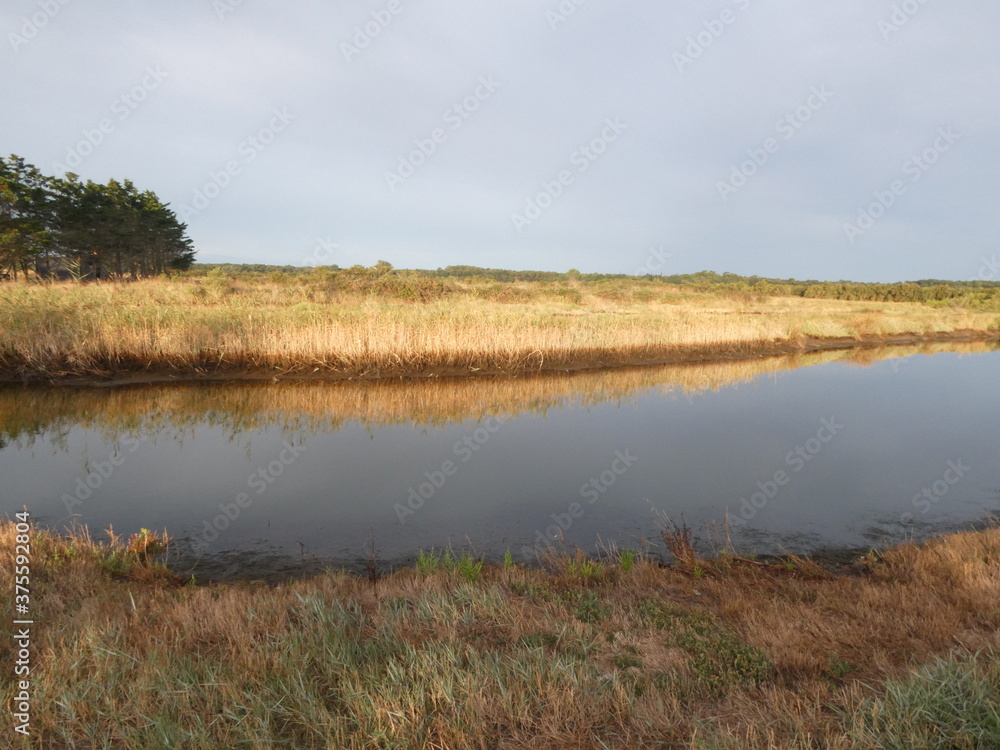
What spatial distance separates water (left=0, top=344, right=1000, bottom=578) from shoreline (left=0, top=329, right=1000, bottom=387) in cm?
59

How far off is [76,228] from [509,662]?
42792 millimetres

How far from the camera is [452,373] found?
14.4 meters

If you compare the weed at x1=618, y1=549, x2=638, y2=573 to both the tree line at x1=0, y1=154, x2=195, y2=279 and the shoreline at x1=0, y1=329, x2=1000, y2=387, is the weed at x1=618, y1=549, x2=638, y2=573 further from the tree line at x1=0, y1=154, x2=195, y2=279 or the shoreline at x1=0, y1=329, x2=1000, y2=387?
the tree line at x1=0, y1=154, x2=195, y2=279

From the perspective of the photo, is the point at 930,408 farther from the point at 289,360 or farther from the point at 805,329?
the point at 289,360

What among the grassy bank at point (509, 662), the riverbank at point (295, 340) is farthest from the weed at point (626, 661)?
the riverbank at point (295, 340)

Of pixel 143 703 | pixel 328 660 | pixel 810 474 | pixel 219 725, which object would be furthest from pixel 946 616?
pixel 810 474

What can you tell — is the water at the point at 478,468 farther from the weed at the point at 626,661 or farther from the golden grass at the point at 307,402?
the weed at the point at 626,661

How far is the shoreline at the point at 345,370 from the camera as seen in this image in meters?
11.7

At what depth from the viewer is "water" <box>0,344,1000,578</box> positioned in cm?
591

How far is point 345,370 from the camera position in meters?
13.7

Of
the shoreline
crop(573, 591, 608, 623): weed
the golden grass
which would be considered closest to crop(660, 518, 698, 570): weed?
crop(573, 591, 608, 623): weed

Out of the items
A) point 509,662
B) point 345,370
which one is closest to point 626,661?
point 509,662

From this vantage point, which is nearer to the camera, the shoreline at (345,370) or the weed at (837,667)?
the weed at (837,667)

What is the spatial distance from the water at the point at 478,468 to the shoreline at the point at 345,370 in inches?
23.4
